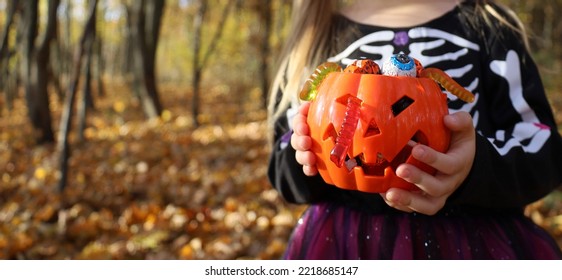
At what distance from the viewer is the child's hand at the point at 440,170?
41.3 inches

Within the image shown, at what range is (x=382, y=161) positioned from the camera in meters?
1.15

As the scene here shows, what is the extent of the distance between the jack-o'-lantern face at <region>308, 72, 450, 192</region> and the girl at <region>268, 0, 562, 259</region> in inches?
4.5

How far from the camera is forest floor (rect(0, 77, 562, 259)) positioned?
4172mm

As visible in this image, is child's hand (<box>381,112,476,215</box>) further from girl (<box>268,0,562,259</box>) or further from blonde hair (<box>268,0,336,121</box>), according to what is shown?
blonde hair (<box>268,0,336,121</box>)

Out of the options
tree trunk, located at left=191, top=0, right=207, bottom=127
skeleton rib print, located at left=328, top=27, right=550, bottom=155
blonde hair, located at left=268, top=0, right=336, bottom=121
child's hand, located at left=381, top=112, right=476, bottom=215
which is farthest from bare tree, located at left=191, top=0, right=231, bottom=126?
child's hand, located at left=381, top=112, right=476, bottom=215

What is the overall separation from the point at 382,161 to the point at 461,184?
0.26 metres

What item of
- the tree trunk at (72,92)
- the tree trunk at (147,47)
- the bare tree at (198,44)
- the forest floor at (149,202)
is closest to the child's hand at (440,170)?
the forest floor at (149,202)

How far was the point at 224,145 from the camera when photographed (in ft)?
27.7

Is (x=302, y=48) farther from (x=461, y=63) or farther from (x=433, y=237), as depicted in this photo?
(x=433, y=237)

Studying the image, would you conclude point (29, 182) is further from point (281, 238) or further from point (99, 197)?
point (281, 238)

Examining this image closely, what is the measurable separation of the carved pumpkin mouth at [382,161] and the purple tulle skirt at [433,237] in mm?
424

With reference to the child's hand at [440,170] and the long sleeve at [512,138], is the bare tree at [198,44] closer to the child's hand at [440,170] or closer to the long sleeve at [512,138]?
the long sleeve at [512,138]

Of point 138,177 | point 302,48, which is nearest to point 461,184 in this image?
point 302,48
